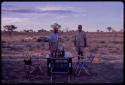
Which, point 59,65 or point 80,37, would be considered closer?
point 59,65

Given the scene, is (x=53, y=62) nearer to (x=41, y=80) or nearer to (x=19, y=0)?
(x=41, y=80)

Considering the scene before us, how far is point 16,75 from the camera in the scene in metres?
9.84

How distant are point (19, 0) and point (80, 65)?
17.9 ft

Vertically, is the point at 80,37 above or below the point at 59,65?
above

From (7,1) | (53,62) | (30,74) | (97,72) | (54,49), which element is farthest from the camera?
(97,72)

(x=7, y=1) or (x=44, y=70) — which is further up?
(x=7, y=1)

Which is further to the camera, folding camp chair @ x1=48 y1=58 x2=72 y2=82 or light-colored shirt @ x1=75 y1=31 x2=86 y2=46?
light-colored shirt @ x1=75 y1=31 x2=86 y2=46

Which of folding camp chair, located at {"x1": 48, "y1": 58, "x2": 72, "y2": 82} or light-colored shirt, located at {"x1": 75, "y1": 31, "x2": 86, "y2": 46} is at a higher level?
light-colored shirt, located at {"x1": 75, "y1": 31, "x2": 86, "y2": 46}

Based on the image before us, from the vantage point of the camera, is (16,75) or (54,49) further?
(16,75)

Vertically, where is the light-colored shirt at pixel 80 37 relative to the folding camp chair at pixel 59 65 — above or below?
above

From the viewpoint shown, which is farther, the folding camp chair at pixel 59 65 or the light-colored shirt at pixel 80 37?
the light-colored shirt at pixel 80 37

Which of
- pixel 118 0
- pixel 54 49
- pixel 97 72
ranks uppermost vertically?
pixel 118 0

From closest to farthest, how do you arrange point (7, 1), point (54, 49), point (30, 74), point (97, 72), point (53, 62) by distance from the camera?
1. point (7, 1)
2. point (53, 62)
3. point (54, 49)
4. point (30, 74)
5. point (97, 72)

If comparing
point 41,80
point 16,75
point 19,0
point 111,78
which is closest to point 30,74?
point 16,75
